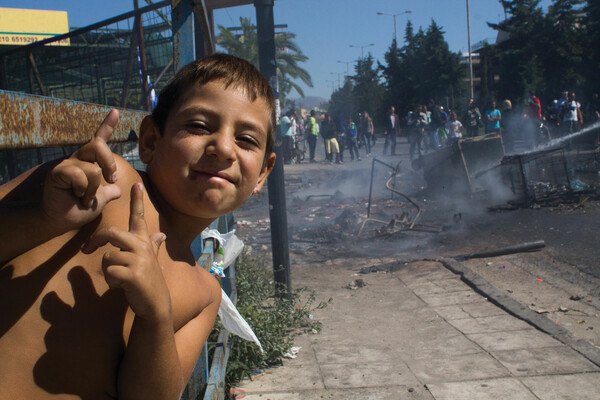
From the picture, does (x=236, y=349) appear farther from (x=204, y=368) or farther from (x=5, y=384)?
(x=5, y=384)

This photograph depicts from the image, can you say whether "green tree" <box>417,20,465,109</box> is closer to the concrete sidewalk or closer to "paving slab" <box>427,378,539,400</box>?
the concrete sidewalk

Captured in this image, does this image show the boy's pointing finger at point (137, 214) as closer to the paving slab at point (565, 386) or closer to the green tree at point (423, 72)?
the paving slab at point (565, 386)

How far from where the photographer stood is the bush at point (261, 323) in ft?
12.4

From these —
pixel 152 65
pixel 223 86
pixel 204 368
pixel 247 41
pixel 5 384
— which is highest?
pixel 247 41

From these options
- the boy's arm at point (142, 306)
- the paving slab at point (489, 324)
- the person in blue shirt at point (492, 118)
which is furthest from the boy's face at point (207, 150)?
the person in blue shirt at point (492, 118)

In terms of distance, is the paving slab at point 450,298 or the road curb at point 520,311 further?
the paving slab at point 450,298

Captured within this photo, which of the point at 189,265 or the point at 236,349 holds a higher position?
the point at 189,265

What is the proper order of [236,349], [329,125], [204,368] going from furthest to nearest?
[329,125] → [236,349] → [204,368]

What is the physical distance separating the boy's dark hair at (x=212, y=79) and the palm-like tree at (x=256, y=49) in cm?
2566

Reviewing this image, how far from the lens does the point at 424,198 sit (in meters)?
12.0

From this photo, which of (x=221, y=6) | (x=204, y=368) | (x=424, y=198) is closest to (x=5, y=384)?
(x=204, y=368)

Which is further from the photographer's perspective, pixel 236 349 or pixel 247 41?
pixel 247 41

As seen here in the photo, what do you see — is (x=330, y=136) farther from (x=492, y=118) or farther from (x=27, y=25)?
(x=27, y=25)

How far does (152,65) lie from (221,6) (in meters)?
2.39
